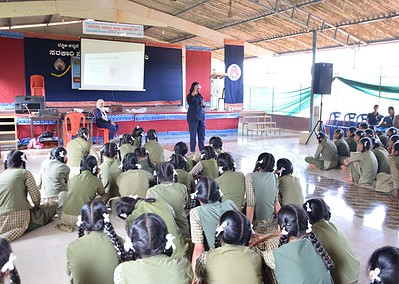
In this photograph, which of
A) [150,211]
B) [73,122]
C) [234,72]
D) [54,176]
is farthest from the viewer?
[234,72]

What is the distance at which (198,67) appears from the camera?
14086 mm

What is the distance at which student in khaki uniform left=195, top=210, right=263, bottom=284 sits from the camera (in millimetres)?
1656

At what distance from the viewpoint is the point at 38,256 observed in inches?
114

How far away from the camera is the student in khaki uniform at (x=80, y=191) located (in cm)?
326

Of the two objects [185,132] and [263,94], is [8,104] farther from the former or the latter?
[263,94]

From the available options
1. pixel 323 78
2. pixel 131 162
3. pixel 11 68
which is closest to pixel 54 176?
pixel 131 162

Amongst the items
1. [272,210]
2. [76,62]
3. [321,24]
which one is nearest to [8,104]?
[76,62]

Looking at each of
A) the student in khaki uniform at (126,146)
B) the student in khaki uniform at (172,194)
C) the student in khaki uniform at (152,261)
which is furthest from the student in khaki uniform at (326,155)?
the student in khaki uniform at (152,261)

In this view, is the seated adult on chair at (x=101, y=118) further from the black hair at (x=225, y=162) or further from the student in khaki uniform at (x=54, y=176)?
the black hair at (x=225, y=162)

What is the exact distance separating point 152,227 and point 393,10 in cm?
829

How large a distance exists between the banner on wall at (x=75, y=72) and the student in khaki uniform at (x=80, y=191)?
9024 mm

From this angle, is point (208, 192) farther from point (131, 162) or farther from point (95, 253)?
point (131, 162)

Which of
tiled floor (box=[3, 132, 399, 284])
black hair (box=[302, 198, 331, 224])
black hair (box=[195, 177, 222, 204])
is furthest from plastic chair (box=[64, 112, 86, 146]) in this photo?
black hair (box=[302, 198, 331, 224])

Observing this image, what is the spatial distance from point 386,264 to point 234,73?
35.3 feet
